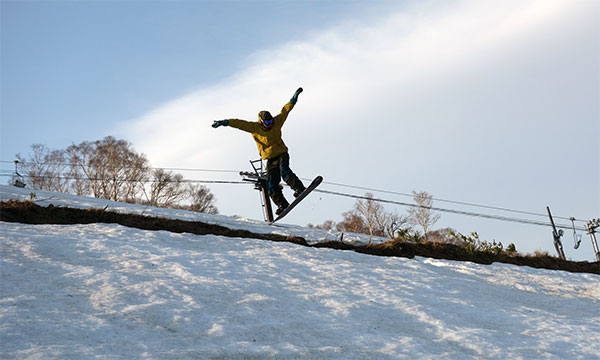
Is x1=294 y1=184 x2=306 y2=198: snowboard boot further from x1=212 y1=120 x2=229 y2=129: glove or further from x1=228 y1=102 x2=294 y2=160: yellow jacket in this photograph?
x1=212 y1=120 x2=229 y2=129: glove

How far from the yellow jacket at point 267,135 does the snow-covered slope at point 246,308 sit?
3.10 metres

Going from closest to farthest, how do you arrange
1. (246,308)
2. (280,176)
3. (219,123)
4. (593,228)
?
(246,308) → (219,123) → (280,176) → (593,228)

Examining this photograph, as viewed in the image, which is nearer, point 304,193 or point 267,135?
point 304,193

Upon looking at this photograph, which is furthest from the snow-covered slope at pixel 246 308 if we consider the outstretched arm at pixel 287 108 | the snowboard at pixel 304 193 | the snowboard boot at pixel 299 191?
the outstretched arm at pixel 287 108

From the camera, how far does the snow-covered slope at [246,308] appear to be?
349cm

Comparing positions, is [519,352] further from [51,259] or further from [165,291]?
[51,259]

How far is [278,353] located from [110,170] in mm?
35268

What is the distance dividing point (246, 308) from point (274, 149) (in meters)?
5.74

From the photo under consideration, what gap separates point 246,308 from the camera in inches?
170

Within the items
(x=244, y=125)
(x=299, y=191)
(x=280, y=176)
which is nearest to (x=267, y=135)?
(x=244, y=125)

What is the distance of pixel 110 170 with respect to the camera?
35.6m

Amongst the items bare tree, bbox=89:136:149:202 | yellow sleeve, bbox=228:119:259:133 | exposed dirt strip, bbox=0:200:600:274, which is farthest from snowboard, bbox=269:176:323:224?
bare tree, bbox=89:136:149:202

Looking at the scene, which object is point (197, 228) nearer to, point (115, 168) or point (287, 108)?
point (287, 108)

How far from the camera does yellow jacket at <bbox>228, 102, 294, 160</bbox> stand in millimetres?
9695
